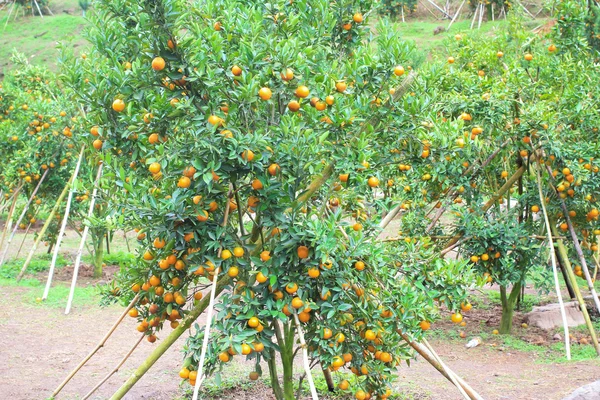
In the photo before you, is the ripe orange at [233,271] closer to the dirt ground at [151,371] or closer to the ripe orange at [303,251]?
the ripe orange at [303,251]

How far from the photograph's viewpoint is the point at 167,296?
11.4 feet

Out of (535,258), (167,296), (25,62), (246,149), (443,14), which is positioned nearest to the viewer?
(246,149)

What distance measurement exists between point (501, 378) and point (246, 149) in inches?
133

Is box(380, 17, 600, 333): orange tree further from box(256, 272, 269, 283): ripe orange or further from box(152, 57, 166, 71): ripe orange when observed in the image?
box(152, 57, 166, 71): ripe orange

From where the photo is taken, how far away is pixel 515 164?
6.56 m

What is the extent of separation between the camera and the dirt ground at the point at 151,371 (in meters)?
4.78

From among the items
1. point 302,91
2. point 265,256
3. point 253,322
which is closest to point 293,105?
point 302,91

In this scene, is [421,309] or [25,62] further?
Result: [25,62]

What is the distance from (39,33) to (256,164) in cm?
3232

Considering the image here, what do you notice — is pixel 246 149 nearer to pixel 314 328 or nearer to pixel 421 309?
pixel 314 328

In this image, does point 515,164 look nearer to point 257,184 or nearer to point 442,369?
point 442,369

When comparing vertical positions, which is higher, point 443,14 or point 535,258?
point 443,14

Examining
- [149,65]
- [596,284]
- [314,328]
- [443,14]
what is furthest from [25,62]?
[443,14]

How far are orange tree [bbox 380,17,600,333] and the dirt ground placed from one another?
834mm
